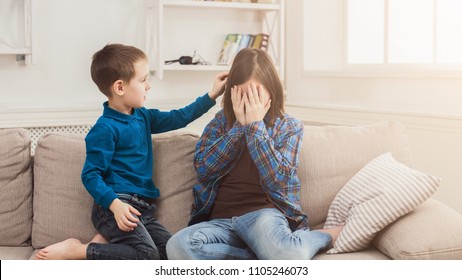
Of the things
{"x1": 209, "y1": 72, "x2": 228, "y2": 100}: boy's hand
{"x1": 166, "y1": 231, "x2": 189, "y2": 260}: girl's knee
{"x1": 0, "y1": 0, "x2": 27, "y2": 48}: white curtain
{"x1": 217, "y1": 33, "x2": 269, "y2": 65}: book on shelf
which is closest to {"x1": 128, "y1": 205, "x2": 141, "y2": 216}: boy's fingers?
{"x1": 166, "y1": 231, "x2": 189, "y2": 260}: girl's knee

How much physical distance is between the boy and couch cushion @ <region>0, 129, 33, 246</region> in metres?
0.22

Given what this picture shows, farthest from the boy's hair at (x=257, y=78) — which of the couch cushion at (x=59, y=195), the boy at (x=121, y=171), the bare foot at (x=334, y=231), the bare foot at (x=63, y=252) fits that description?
the bare foot at (x=63, y=252)

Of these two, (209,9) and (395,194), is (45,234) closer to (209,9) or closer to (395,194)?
(395,194)

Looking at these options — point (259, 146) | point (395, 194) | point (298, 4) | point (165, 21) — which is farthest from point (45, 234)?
point (298, 4)

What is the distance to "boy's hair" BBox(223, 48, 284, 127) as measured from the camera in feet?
7.23

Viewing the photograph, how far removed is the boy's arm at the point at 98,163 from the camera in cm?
202

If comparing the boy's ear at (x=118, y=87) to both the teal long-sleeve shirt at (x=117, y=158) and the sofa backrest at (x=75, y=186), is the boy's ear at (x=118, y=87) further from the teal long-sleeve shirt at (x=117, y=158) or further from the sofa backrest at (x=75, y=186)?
the sofa backrest at (x=75, y=186)

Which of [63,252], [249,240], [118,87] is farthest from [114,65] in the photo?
[249,240]

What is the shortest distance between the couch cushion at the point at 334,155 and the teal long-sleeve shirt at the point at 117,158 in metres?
0.52

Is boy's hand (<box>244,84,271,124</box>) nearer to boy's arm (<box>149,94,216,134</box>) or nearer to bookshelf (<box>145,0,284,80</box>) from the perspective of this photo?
boy's arm (<box>149,94,216,134</box>)

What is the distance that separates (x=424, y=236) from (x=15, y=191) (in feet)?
4.27

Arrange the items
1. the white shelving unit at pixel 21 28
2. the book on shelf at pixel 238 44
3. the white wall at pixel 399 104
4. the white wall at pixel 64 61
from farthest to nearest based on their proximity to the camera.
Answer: the book on shelf at pixel 238 44 → the white wall at pixel 64 61 → the white shelving unit at pixel 21 28 → the white wall at pixel 399 104

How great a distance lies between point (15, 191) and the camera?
218cm

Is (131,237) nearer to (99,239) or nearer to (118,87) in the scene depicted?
(99,239)
